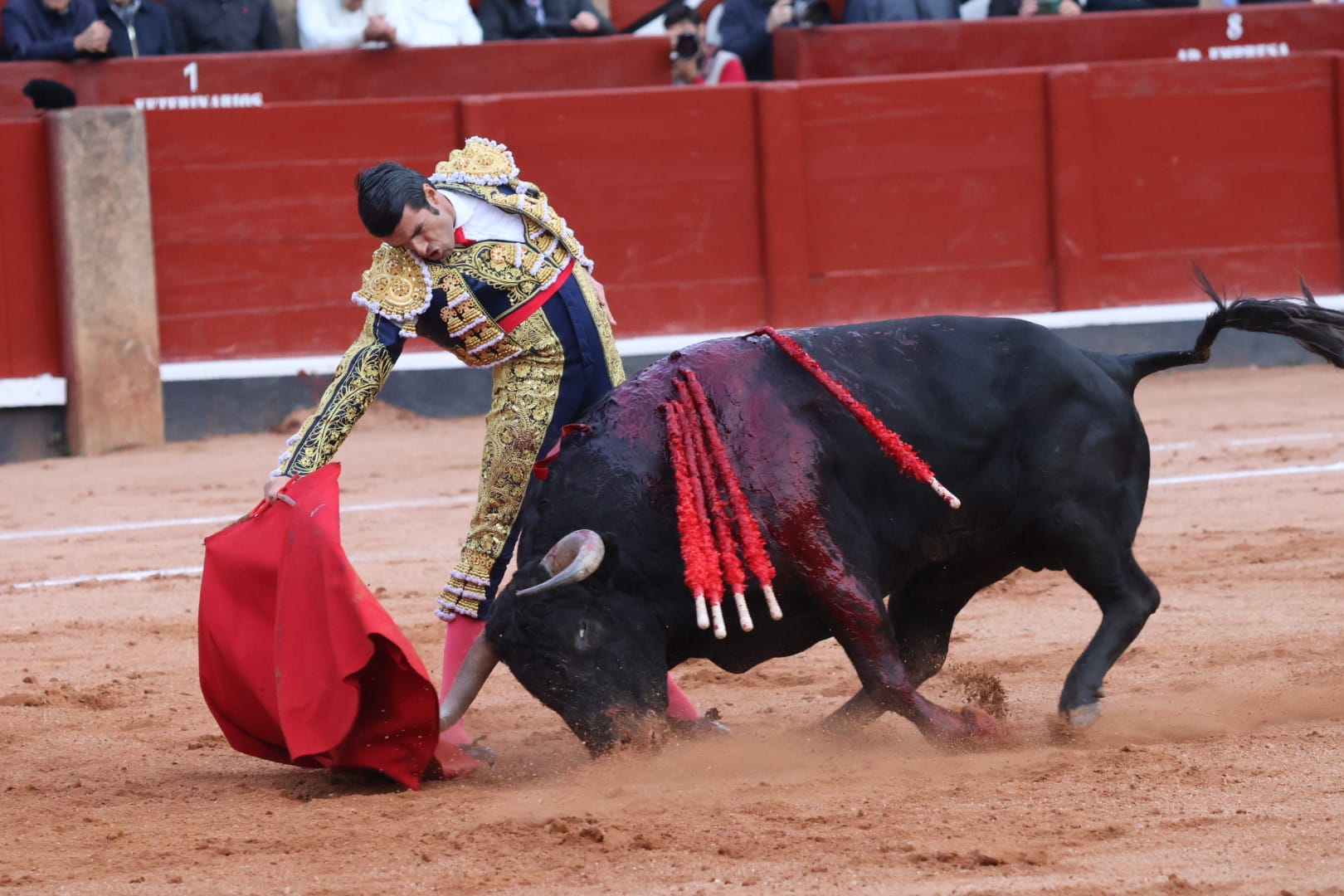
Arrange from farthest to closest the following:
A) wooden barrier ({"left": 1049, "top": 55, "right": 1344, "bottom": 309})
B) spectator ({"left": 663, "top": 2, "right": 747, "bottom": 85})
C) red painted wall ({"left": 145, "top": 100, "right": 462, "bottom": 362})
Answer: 1. wooden barrier ({"left": 1049, "top": 55, "right": 1344, "bottom": 309})
2. spectator ({"left": 663, "top": 2, "right": 747, "bottom": 85})
3. red painted wall ({"left": 145, "top": 100, "right": 462, "bottom": 362})

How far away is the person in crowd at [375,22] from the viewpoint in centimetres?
845

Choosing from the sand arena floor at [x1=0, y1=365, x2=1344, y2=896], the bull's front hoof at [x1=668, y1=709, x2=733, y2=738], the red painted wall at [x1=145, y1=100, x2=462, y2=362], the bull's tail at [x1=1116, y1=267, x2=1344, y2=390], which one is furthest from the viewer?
the red painted wall at [x1=145, y1=100, x2=462, y2=362]

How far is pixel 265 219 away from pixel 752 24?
2602mm

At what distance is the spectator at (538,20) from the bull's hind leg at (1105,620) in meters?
6.09

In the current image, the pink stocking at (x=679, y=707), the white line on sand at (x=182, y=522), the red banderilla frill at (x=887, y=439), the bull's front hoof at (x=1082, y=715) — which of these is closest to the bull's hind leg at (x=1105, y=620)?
the bull's front hoof at (x=1082, y=715)

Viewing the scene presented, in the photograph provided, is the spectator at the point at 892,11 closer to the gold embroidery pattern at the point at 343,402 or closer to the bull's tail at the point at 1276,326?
the bull's tail at the point at 1276,326

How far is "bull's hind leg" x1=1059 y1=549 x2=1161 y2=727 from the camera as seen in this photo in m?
3.25

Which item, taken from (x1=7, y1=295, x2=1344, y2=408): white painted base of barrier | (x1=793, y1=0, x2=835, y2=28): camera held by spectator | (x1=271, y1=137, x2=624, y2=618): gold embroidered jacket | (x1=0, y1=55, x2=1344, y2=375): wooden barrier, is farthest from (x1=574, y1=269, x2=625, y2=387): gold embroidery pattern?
(x1=793, y1=0, x2=835, y2=28): camera held by spectator

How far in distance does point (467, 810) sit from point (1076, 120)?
6.93 metres

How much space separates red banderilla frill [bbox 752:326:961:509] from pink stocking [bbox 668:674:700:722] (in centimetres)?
64

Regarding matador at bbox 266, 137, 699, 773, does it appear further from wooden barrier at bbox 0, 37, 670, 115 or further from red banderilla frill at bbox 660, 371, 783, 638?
wooden barrier at bbox 0, 37, 670, 115

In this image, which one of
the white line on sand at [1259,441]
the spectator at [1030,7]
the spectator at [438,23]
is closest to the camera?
the white line on sand at [1259,441]

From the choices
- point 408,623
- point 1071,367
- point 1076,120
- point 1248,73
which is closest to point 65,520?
point 408,623

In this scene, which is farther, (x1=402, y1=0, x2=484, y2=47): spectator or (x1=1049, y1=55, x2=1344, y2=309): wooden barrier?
(x1=1049, y1=55, x2=1344, y2=309): wooden barrier
